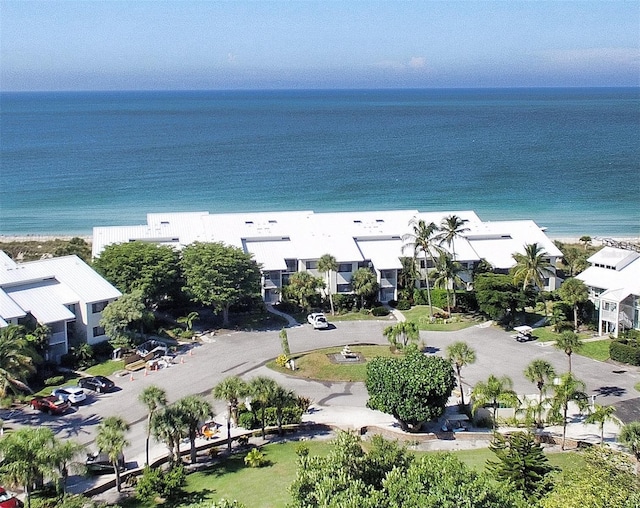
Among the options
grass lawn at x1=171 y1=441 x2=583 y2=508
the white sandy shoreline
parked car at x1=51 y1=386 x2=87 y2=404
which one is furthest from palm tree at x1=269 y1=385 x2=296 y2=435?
the white sandy shoreline

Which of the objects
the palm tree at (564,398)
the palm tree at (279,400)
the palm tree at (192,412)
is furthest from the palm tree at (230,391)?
the palm tree at (564,398)

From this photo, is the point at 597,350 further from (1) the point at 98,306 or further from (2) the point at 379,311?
(1) the point at 98,306

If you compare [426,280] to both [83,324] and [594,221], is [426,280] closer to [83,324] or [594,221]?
[83,324]

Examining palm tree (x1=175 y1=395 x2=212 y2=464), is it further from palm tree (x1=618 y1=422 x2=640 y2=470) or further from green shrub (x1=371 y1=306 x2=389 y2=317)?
green shrub (x1=371 y1=306 x2=389 y2=317)

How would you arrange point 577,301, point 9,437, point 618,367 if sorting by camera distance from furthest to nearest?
1. point 577,301
2. point 618,367
3. point 9,437

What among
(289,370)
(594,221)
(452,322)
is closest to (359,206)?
(594,221)

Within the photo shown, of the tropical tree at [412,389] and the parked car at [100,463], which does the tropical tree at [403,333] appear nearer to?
the tropical tree at [412,389]

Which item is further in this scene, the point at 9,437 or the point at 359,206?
the point at 359,206
